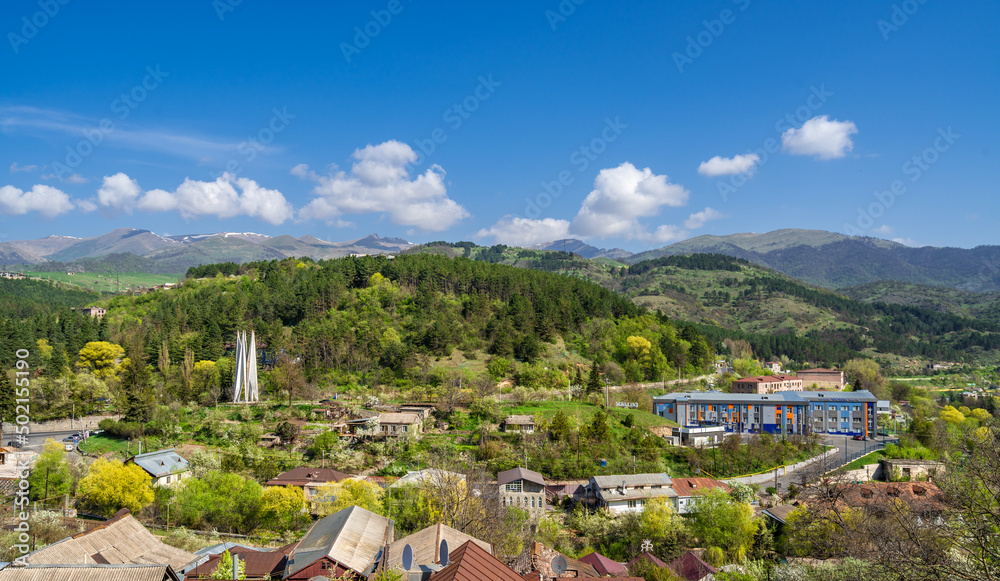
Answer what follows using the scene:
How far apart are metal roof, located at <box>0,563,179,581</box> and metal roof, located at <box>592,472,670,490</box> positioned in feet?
82.6

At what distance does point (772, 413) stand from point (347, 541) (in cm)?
5029

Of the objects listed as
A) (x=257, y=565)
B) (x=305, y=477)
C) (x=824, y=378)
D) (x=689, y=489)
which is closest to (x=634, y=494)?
(x=689, y=489)

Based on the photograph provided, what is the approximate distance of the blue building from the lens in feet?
186

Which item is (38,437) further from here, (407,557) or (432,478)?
(407,557)

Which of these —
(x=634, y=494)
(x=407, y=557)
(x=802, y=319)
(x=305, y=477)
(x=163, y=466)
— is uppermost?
(x=407, y=557)

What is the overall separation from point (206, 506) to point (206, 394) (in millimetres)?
23991

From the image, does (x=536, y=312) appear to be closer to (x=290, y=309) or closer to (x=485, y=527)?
(x=290, y=309)

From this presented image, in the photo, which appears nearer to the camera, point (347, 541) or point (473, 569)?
point (473, 569)

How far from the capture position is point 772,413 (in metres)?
57.1

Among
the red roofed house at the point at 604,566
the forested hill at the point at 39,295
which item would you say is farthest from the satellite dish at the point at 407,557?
the forested hill at the point at 39,295

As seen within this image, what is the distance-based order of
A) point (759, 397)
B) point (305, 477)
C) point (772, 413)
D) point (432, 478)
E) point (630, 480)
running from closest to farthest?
point (432, 478) → point (305, 477) → point (630, 480) → point (772, 413) → point (759, 397)

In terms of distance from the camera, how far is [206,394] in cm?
4822

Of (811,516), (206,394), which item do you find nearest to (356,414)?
(206,394)

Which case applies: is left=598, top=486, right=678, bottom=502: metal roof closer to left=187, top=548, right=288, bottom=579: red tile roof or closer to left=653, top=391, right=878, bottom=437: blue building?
left=187, top=548, right=288, bottom=579: red tile roof
